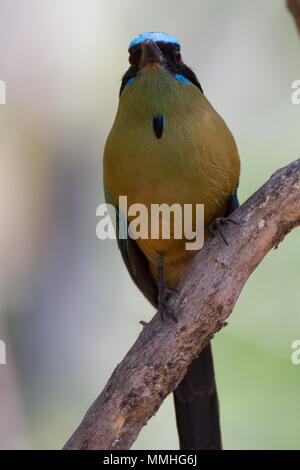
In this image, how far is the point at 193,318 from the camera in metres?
3.25

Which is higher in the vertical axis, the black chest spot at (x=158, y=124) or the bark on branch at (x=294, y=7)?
the bark on branch at (x=294, y=7)

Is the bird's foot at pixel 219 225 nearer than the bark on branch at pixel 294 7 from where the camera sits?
Yes

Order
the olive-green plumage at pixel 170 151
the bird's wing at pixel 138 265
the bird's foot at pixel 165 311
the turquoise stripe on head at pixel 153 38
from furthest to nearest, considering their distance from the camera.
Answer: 1. the bird's wing at pixel 138 265
2. the turquoise stripe on head at pixel 153 38
3. the olive-green plumage at pixel 170 151
4. the bird's foot at pixel 165 311

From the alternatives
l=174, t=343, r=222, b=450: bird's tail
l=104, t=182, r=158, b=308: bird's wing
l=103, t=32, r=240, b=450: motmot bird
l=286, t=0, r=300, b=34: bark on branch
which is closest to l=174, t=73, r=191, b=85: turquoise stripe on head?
l=103, t=32, r=240, b=450: motmot bird

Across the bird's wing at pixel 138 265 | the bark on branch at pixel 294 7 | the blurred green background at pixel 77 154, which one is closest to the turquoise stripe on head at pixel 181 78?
the bark on branch at pixel 294 7

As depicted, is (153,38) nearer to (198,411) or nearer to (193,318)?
(193,318)

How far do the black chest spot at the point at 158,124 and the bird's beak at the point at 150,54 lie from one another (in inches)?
11.0

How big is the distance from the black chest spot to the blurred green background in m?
2.00

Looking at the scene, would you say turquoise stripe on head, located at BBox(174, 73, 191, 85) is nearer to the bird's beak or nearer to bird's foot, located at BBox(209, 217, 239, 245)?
the bird's beak

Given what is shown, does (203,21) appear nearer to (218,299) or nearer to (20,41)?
(20,41)

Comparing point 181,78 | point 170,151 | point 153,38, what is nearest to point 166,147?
point 170,151

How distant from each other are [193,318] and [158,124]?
95 cm

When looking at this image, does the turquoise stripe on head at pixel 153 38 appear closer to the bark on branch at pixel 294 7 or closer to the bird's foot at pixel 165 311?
the bark on branch at pixel 294 7

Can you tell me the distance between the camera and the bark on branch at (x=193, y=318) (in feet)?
10.4
